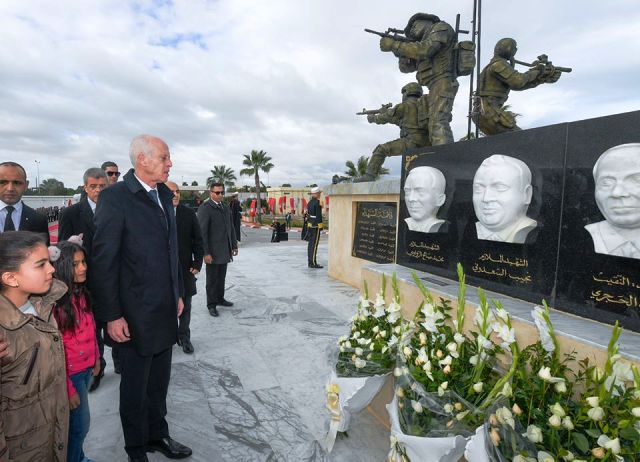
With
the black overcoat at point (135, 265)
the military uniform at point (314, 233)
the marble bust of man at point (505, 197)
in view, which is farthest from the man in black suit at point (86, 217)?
the military uniform at point (314, 233)

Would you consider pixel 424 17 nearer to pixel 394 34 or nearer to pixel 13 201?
pixel 394 34

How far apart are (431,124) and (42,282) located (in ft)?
18.3

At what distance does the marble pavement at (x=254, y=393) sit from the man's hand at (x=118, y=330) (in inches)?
30.9

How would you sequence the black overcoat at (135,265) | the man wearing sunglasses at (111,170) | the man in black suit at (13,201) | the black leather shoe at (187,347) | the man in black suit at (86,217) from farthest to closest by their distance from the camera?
the man wearing sunglasses at (111,170) < the black leather shoe at (187,347) < the man in black suit at (86,217) < the man in black suit at (13,201) < the black overcoat at (135,265)

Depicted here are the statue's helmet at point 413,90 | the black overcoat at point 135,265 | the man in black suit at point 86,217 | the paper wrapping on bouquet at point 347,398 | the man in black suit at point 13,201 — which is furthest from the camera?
the statue's helmet at point 413,90

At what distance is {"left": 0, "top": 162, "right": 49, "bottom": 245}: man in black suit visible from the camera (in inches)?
105

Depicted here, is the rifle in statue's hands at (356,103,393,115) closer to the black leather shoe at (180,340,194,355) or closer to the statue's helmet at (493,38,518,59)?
the statue's helmet at (493,38,518,59)

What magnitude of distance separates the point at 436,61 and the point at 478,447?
5.71 meters

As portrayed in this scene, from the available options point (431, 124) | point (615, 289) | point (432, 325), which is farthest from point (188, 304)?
point (431, 124)

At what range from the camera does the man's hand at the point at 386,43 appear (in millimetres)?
5957

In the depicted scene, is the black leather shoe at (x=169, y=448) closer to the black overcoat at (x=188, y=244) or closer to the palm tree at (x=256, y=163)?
the black overcoat at (x=188, y=244)

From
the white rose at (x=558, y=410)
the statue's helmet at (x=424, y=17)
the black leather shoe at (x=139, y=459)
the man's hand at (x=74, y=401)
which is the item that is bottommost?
the black leather shoe at (x=139, y=459)

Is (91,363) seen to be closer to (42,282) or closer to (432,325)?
(42,282)

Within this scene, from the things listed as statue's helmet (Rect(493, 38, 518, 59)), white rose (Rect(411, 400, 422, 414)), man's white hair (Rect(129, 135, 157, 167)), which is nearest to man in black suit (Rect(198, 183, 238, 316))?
man's white hair (Rect(129, 135, 157, 167))
